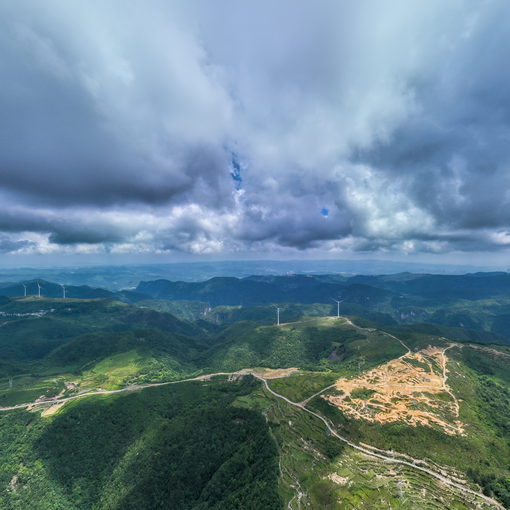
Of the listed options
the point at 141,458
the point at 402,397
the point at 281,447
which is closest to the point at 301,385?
the point at 402,397

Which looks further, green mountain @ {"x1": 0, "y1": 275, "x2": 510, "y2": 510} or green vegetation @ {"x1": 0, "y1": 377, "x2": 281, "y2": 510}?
green vegetation @ {"x1": 0, "y1": 377, "x2": 281, "y2": 510}

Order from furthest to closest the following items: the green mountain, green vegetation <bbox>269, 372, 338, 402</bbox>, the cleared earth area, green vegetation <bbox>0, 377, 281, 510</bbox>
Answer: green vegetation <bbox>269, 372, 338, 402</bbox>
the cleared earth area
green vegetation <bbox>0, 377, 281, 510</bbox>
the green mountain

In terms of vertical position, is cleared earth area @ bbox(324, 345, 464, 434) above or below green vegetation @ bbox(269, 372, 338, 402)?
above

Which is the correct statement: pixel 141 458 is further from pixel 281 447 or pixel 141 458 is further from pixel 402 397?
pixel 402 397

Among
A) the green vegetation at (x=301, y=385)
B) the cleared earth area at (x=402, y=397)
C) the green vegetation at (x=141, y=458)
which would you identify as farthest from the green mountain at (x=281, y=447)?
the green vegetation at (x=301, y=385)

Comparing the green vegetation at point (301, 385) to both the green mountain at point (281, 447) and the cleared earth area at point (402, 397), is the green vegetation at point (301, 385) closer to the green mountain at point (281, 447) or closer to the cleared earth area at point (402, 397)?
the green mountain at point (281, 447)

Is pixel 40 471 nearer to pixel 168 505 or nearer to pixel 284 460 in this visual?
pixel 168 505

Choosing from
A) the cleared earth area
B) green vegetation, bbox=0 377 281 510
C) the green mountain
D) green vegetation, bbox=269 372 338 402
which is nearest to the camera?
the green mountain

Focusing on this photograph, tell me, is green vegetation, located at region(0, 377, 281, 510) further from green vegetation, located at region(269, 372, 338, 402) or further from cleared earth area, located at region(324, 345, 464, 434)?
cleared earth area, located at region(324, 345, 464, 434)

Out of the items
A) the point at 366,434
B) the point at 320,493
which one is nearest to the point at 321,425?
the point at 366,434

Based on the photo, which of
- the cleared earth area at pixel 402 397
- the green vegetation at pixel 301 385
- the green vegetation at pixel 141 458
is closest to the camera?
the green vegetation at pixel 141 458

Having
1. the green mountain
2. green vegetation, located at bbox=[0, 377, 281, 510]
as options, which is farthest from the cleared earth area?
green vegetation, located at bbox=[0, 377, 281, 510]
